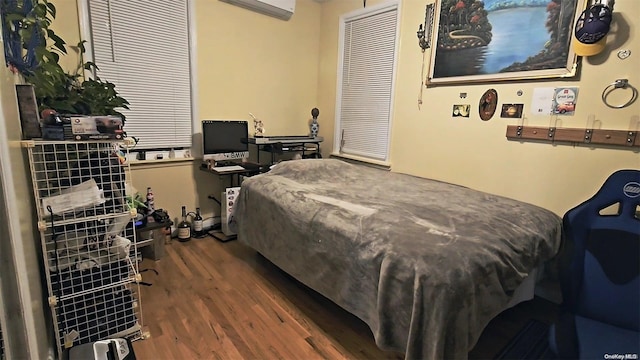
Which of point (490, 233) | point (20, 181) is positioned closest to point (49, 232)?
point (20, 181)

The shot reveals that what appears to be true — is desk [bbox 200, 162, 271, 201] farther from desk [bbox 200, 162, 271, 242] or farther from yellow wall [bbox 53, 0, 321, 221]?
yellow wall [bbox 53, 0, 321, 221]

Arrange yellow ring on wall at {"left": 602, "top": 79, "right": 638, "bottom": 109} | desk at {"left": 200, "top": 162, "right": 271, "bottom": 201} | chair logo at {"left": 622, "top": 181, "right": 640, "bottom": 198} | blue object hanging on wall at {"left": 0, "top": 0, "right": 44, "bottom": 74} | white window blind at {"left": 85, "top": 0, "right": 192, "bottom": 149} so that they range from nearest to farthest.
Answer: blue object hanging on wall at {"left": 0, "top": 0, "right": 44, "bottom": 74} → chair logo at {"left": 622, "top": 181, "right": 640, "bottom": 198} → yellow ring on wall at {"left": 602, "top": 79, "right": 638, "bottom": 109} → white window blind at {"left": 85, "top": 0, "right": 192, "bottom": 149} → desk at {"left": 200, "top": 162, "right": 271, "bottom": 201}

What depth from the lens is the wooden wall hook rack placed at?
5.83 feet

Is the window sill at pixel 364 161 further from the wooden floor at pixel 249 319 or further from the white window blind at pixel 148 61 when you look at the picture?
the white window blind at pixel 148 61

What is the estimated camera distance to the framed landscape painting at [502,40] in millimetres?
1990

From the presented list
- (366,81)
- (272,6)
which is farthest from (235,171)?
(272,6)

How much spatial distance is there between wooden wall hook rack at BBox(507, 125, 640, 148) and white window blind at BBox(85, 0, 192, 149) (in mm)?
2892

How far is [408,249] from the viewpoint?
1.33m

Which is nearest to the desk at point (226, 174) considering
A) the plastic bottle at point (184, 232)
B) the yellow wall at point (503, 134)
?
the plastic bottle at point (184, 232)

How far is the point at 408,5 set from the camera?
111 inches

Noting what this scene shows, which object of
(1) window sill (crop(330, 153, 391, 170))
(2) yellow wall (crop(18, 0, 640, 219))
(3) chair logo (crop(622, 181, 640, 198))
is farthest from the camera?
(1) window sill (crop(330, 153, 391, 170))

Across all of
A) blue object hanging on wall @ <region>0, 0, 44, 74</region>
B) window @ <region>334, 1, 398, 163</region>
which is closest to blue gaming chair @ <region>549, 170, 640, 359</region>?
window @ <region>334, 1, 398, 163</region>

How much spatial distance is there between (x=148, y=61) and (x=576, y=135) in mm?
3352

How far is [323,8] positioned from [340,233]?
3.16m
